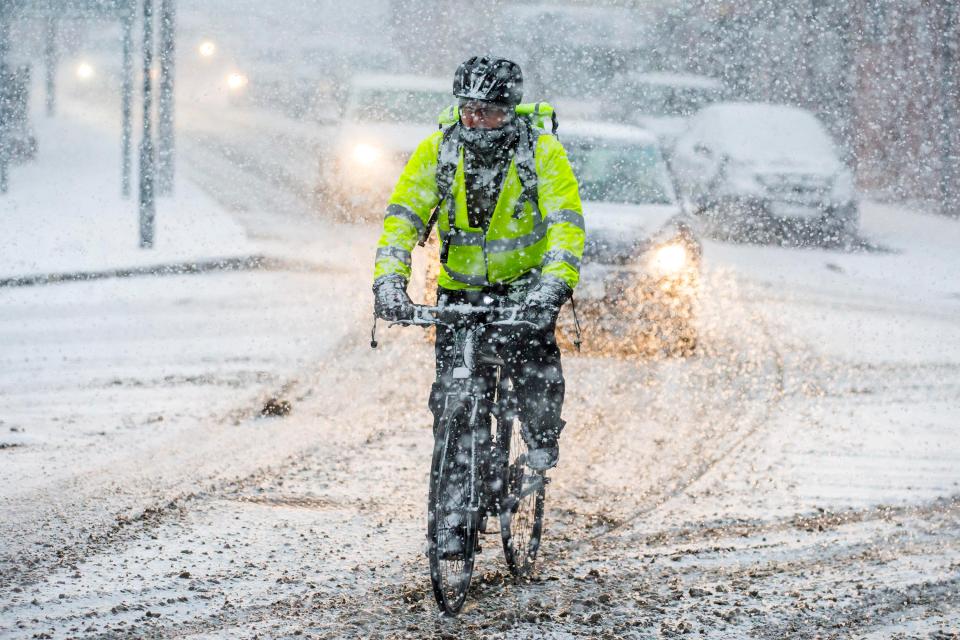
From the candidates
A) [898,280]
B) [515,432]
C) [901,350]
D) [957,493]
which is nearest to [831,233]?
[898,280]

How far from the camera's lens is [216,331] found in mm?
10414

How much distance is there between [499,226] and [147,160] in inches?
392

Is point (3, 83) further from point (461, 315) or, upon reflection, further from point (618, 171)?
point (461, 315)

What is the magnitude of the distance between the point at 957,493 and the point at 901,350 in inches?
159

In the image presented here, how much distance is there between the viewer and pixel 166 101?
18.0 meters

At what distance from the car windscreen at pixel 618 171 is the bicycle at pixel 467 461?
18.7 ft

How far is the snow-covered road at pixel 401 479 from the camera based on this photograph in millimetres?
4996

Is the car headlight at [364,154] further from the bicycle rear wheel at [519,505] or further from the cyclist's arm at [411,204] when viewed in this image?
the cyclist's arm at [411,204]

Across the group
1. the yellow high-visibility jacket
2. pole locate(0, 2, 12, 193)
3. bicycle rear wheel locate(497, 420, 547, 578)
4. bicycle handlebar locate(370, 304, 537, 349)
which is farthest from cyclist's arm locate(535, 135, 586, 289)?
pole locate(0, 2, 12, 193)

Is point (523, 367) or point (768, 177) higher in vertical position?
point (768, 177)

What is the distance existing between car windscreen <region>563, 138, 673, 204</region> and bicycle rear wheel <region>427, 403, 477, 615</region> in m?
6.06

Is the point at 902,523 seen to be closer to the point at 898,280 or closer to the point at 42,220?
the point at 898,280

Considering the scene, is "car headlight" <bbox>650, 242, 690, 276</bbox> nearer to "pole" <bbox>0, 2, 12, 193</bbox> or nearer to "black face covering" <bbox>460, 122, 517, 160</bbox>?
"black face covering" <bbox>460, 122, 517, 160</bbox>

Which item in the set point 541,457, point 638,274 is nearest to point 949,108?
point 638,274
